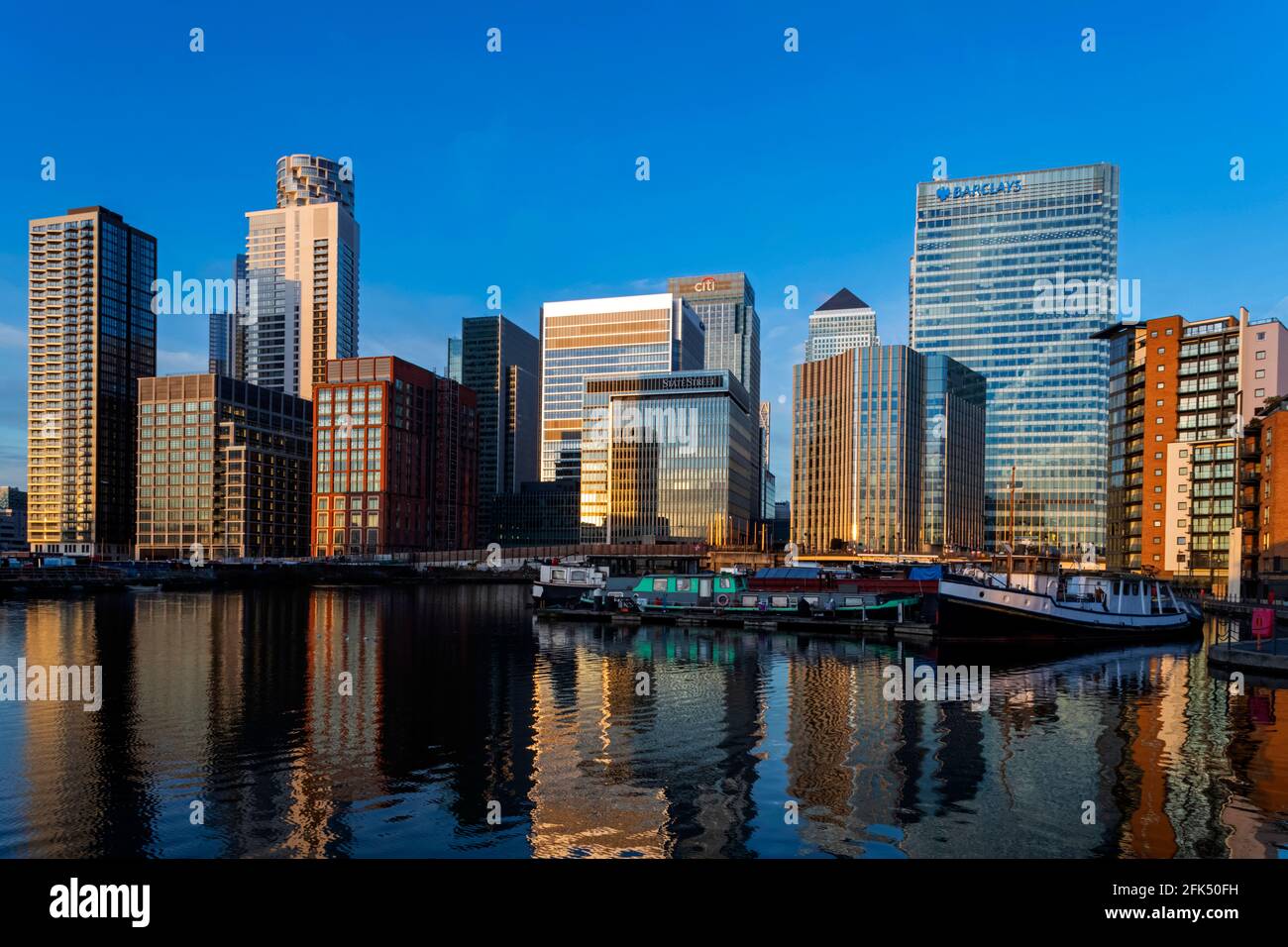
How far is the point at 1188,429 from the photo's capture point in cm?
15125

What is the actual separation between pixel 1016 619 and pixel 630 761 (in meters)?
48.3

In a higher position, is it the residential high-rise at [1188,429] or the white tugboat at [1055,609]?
the residential high-rise at [1188,429]

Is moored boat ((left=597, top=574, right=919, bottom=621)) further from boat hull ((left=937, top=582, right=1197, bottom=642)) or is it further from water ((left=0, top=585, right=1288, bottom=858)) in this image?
water ((left=0, top=585, right=1288, bottom=858))

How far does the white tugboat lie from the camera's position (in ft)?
220

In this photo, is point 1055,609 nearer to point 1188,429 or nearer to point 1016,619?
point 1016,619

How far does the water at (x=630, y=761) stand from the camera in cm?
2220

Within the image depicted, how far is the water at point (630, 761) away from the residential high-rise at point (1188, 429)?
336 feet

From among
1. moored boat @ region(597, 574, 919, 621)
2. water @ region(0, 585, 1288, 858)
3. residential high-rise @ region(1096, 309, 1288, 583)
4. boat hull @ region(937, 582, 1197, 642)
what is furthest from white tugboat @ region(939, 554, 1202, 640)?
residential high-rise @ region(1096, 309, 1288, 583)

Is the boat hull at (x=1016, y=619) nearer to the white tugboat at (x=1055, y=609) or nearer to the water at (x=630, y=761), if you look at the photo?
the white tugboat at (x=1055, y=609)

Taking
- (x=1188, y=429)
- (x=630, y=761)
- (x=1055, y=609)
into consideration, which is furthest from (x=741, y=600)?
(x=1188, y=429)

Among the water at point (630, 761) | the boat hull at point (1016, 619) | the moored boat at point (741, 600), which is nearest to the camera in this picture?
the water at point (630, 761)

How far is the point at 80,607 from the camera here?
98.5 metres

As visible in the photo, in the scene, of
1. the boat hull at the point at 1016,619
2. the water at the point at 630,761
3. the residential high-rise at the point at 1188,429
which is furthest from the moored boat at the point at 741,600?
the residential high-rise at the point at 1188,429

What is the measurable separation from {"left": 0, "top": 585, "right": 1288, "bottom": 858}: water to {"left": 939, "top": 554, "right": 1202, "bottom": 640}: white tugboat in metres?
9.66
